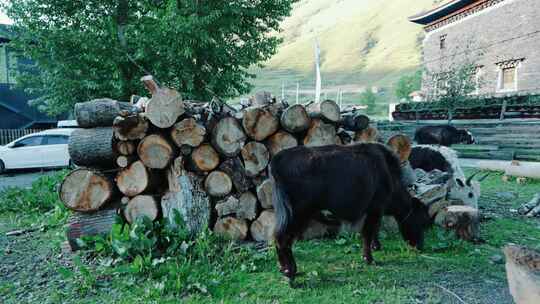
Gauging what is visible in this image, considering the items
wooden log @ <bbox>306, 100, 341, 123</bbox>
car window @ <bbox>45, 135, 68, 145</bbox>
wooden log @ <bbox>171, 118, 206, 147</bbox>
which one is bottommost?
car window @ <bbox>45, 135, 68, 145</bbox>

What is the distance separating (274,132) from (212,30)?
655 cm

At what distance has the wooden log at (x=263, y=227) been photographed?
4.45m

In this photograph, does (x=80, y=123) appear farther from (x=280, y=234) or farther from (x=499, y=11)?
(x=499, y=11)

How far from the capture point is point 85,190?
423cm

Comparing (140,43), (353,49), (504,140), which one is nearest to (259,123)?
(140,43)

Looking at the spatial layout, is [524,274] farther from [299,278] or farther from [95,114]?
[95,114]

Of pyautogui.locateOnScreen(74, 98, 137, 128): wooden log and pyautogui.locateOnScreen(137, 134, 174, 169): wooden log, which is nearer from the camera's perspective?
pyautogui.locateOnScreen(137, 134, 174, 169): wooden log

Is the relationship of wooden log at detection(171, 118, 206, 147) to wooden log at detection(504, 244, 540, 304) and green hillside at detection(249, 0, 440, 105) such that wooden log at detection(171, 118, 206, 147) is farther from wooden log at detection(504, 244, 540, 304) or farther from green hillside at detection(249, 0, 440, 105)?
green hillside at detection(249, 0, 440, 105)

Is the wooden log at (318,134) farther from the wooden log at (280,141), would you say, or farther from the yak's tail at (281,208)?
the yak's tail at (281,208)

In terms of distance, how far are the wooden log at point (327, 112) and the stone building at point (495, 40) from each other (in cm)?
1385

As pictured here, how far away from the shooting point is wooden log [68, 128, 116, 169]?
163 inches

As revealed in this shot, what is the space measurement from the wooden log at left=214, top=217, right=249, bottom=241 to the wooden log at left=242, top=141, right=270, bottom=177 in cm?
62

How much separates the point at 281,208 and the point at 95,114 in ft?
8.57

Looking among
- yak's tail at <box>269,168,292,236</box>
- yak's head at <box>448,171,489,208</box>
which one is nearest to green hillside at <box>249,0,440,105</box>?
yak's head at <box>448,171,489,208</box>
